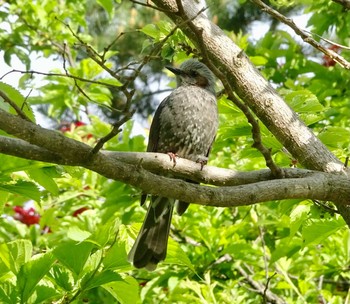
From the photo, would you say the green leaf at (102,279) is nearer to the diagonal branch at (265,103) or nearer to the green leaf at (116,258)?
the green leaf at (116,258)

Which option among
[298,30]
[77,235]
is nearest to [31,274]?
[77,235]

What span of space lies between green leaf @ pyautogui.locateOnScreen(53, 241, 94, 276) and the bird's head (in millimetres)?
2523

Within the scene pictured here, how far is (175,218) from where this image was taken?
14.6ft

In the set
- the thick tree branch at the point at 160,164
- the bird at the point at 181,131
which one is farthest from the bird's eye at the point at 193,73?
the thick tree branch at the point at 160,164

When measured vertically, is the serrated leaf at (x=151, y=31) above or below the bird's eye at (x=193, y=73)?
below

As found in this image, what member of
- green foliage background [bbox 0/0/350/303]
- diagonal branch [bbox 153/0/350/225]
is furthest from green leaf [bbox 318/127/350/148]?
diagonal branch [bbox 153/0/350/225]

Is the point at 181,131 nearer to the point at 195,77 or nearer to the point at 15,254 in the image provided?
the point at 195,77

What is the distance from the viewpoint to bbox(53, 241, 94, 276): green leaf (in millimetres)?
2270

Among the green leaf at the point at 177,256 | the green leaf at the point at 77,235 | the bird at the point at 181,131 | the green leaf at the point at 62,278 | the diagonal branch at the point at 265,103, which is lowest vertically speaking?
the green leaf at the point at 62,278

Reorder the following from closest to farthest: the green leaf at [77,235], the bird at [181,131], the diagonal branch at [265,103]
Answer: the green leaf at [77,235] < the diagonal branch at [265,103] < the bird at [181,131]

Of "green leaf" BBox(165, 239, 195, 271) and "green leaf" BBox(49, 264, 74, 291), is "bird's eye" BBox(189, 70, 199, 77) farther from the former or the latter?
"green leaf" BBox(49, 264, 74, 291)

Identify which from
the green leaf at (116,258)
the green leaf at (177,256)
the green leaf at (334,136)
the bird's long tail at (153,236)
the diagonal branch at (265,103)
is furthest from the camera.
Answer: the bird's long tail at (153,236)

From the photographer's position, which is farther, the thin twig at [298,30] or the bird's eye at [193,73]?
the bird's eye at [193,73]

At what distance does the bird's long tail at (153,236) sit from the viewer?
11.5 ft
